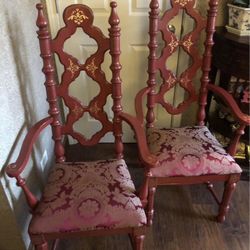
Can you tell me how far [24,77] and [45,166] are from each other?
59 centimetres

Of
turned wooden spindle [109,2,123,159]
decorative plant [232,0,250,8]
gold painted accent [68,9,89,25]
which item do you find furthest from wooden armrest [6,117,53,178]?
decorative plant [232,0,250,8]

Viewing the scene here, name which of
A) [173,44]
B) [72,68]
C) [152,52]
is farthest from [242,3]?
[72,68]

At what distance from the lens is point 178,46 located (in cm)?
159

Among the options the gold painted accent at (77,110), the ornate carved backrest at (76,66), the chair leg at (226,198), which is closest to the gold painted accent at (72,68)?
the ornate carved backrest at (76,66)

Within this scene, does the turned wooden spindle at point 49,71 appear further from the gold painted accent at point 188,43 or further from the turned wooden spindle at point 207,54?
the turned wooden spindle at point 207,54

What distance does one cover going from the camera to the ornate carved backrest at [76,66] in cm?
122

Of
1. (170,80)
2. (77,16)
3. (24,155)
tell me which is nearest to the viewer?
(24,155)

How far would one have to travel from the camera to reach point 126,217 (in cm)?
110

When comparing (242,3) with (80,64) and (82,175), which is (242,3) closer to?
(80,64)

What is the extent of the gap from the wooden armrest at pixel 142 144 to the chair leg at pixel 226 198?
1.77ft

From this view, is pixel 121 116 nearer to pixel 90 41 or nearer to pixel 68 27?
pixel 68 27

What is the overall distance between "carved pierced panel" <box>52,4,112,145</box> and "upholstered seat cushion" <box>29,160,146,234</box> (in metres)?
0.27

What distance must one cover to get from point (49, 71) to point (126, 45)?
75cm

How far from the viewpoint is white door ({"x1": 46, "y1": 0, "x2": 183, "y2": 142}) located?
1.73 metres
